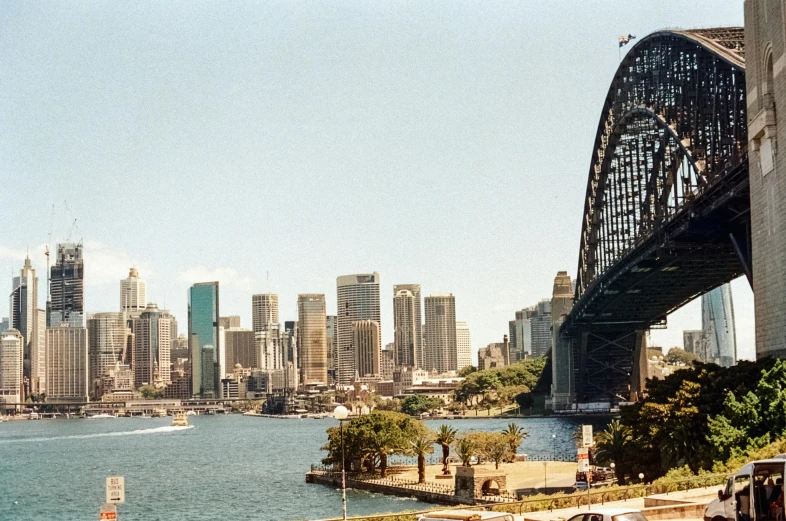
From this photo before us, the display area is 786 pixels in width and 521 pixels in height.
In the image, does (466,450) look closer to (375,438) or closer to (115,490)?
(375,438)

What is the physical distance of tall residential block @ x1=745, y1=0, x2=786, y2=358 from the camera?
173ft

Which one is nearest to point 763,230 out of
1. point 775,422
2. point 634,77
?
point 775,422

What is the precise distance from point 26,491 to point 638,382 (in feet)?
323

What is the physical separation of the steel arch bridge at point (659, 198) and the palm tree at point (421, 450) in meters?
25.4

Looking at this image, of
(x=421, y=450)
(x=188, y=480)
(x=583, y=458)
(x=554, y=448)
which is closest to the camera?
(x=583, y=458)

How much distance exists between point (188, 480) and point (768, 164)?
7257 centimetres

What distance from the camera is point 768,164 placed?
2148 inches

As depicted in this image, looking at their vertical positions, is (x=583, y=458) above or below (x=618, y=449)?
above

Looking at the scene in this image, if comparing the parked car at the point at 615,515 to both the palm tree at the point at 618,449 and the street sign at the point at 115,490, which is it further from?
the palm tree at the point at 618,449

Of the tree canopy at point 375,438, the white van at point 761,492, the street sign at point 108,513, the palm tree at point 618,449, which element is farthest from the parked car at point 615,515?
the tree canopy at point 375,438

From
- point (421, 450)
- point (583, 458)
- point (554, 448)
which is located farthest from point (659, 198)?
point (583, 458)

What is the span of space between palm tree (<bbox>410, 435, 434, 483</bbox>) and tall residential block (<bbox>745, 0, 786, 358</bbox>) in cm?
3611

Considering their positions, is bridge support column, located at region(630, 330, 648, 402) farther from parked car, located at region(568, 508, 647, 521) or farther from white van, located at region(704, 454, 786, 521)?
parked car, located at region(568, 508, 647, 521)

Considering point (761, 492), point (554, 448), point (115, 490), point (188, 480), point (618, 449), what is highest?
point (115, 490)
